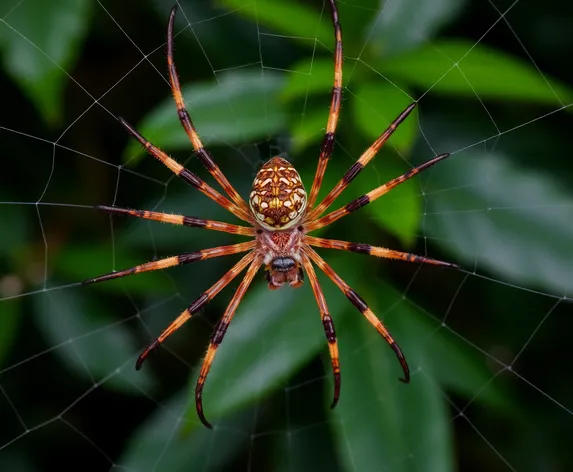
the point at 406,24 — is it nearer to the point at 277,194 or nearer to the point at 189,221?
the point at 277,194

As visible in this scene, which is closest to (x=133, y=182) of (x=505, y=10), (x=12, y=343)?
(x=12, y=343)

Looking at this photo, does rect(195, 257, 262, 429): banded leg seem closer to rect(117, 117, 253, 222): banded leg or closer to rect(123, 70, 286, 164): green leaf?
rect(117, 117, 253, 222): banded leg

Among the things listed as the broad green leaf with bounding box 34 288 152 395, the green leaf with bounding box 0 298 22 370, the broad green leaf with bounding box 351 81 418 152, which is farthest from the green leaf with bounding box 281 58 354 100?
the green leaf with bounding box 0 298 22 370

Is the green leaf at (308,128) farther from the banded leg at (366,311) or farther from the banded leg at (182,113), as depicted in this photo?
the banded leg at (366,311)

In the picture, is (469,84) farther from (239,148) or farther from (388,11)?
(239,148)

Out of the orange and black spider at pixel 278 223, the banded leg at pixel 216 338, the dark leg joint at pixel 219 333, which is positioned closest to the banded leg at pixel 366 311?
the orange and black spider at pixel 278 223
